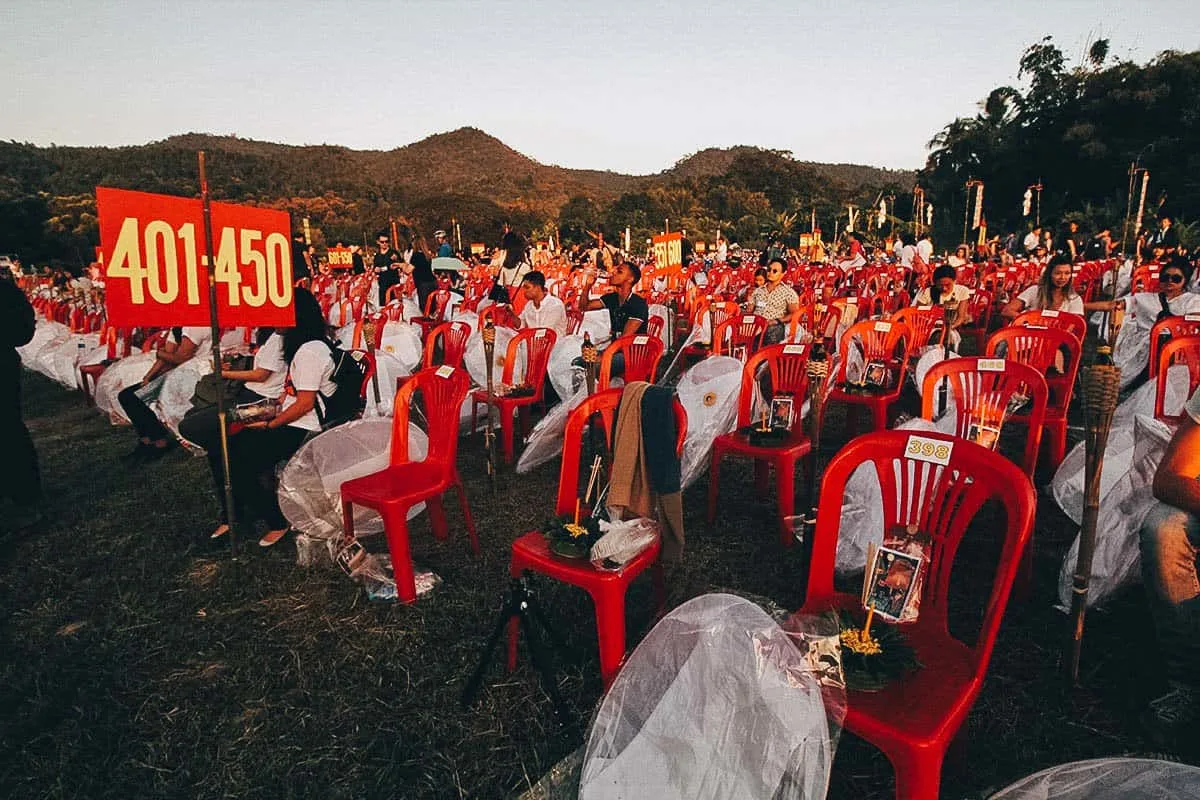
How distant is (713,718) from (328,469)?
2620 millimetres

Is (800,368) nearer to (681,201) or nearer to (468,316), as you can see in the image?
(468,316)

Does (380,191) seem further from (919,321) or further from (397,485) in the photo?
(397,485)

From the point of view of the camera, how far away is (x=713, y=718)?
56.5 inches

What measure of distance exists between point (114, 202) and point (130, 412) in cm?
336

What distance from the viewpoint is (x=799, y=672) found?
1424mm

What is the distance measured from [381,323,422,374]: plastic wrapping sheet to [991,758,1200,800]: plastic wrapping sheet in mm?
6327

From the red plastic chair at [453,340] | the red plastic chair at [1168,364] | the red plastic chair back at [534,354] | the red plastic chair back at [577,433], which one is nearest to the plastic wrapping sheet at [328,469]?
the red plastic chair back at [577,433]

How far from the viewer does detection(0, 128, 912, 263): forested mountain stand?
26.7 m

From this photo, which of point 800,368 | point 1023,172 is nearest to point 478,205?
point 1023,172

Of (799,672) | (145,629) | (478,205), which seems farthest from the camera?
(478,205)

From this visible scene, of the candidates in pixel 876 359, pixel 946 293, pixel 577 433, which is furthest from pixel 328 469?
pixel 946 293

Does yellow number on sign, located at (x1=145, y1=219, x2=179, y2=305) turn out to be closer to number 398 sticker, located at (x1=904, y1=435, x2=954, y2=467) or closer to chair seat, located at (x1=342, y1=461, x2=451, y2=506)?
chair seat, located at (x1=342, y1=461, x2=451, y2=506)

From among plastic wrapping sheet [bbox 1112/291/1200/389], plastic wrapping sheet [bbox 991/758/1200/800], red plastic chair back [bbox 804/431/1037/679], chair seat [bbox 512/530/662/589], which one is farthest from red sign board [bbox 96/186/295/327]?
plastic wrapping sheet [bbox 1112/291/1200/389]

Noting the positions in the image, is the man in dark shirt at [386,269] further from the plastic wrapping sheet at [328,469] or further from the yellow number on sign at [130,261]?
the yellow number on sign at [130,261]
